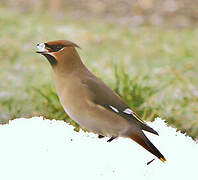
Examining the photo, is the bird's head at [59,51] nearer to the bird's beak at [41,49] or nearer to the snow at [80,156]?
the bird's beak at [41,49]

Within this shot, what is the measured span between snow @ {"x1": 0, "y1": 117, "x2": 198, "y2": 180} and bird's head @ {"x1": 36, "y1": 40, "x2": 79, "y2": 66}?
1.63 ft

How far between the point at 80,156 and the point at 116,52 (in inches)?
176

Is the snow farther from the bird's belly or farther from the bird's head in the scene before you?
the bird's head

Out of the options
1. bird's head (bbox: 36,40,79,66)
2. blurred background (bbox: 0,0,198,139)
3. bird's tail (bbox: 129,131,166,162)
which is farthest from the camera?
blurred background (bbox: 0,0,198,139)

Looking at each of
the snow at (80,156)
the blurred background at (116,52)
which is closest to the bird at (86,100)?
the snow at (80,156)

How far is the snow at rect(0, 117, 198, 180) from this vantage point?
302 centimetres

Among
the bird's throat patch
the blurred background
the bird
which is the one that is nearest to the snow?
the bird

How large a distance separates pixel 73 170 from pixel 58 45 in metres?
0.66

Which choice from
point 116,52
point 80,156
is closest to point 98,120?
point 80,156

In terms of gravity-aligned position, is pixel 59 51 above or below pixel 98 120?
above

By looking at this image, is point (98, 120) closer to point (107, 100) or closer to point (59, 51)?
point (107, 100)

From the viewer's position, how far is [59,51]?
3031 millimetres

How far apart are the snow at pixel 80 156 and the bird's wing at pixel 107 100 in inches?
10.4

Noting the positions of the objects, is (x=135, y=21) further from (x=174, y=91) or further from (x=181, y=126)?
(x=181, y=126)
